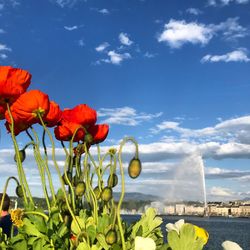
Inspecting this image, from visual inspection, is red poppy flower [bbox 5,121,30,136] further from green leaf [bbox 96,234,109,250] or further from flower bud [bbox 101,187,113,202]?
green leaf [bbox 96,234,109,250]

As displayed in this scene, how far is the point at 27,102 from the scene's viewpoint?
200 cm

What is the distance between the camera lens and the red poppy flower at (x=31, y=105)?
2.01 m

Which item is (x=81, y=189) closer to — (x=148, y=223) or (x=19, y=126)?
(x=148, y=223)

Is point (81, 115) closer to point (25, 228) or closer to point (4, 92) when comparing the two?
point (4, 92)

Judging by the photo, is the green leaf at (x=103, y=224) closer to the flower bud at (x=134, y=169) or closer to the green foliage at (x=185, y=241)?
the flower bud at (x=134, y=169)

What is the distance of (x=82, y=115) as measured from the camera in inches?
84.0

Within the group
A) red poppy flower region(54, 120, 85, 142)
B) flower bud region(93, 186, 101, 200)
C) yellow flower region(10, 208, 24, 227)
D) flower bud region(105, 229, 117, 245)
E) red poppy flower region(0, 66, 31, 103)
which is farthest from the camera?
red poppy flower region(54, 120, 85, 142)

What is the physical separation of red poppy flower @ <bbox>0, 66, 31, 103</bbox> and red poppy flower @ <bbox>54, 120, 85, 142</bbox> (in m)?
0.25

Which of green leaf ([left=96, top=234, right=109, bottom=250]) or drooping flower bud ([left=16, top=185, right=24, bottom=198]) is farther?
drooping flower bud ([left=16, top=185, right=24, bottom=198])

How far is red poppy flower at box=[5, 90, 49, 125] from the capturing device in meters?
2.01

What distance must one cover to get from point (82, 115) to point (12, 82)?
13.5 inches

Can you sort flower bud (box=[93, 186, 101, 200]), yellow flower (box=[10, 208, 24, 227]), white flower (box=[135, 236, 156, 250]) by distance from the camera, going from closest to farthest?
white flower (box=[135, 236, 156, 250]) → yellow flower (box=[10, 208, 24, 227]) → flower bud (box=[93, 186, 101, 200])

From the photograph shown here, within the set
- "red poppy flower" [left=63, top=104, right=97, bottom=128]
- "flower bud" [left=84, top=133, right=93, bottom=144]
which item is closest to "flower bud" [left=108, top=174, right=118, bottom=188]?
"flower bud" [left=84, top=133, right=93, bottom=144]

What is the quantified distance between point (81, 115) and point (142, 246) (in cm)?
85
